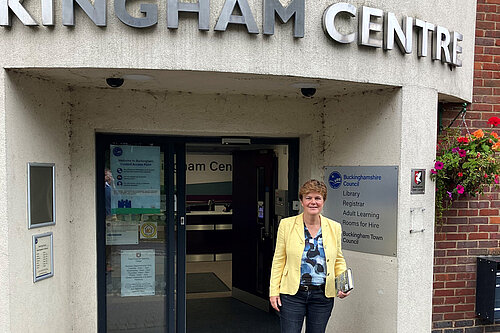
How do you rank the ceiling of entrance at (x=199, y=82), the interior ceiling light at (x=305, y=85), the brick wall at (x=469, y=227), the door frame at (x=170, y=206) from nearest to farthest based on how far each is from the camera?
1. the ceiling of entrance at (x=199, y=82)
2. the interior ceiling light at (x=305, y=85)
3. the door frame at (x=170, y=206)
4. the brick wall at (x=469, y=227)

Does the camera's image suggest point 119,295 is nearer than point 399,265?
No

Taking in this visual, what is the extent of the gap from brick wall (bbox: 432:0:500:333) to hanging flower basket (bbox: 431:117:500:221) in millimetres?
660

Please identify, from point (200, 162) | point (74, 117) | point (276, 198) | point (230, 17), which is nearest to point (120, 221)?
point (74, 117)

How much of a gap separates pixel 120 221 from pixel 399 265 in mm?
2722

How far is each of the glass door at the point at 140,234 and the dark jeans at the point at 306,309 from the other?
145cm

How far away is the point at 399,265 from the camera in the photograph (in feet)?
13.1

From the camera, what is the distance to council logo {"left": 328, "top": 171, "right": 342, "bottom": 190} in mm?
4551

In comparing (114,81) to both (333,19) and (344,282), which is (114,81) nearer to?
(333,19)

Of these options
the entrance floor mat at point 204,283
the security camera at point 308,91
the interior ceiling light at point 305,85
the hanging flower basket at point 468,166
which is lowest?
the entrance floor mat at point 204,283

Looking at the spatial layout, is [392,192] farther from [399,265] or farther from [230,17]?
[230,17]

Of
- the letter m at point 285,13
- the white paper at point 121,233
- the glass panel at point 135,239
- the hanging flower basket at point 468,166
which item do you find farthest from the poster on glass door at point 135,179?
the hanging flower basket at point 468,166

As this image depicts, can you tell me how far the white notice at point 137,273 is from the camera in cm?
468

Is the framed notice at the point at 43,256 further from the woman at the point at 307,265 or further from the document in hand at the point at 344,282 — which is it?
the document in hand at the point at 344,282

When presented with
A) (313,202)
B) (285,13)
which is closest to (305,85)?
(285,13)
